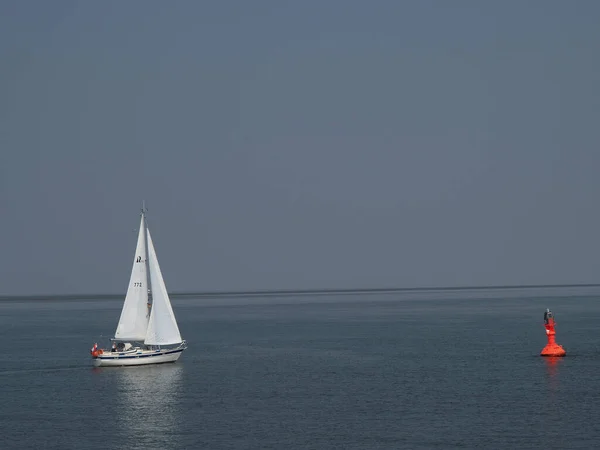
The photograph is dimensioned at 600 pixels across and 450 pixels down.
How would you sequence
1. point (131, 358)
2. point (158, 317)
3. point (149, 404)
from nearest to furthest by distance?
point (149, 404), point (131, 358), point (158, 317)

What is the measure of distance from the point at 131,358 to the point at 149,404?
23938 mm

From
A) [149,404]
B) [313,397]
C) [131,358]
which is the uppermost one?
[131,358]

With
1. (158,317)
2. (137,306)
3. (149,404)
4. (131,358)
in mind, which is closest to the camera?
(149,404)

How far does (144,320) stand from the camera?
3602 inches

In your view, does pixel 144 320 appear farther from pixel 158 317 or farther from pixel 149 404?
pixel 149 404

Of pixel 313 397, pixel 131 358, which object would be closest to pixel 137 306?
pixel 131 358

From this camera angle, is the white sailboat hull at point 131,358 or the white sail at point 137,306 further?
the white sail at point 137,306

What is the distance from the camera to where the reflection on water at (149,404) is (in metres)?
52.8

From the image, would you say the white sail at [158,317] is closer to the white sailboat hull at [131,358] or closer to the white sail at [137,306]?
the white sail at [137,306]

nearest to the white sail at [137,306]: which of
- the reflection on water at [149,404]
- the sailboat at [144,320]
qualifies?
the sailboat at [144,320]

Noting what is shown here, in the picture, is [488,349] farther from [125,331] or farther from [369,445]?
[369,445]

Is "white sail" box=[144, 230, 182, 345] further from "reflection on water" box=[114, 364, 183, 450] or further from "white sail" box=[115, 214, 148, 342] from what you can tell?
"reflection on water" box=[114, 364, 183, 450]

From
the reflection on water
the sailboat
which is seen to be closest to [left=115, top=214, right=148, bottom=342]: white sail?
the sailboat

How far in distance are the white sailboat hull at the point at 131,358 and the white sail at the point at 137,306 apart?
6.82ft
